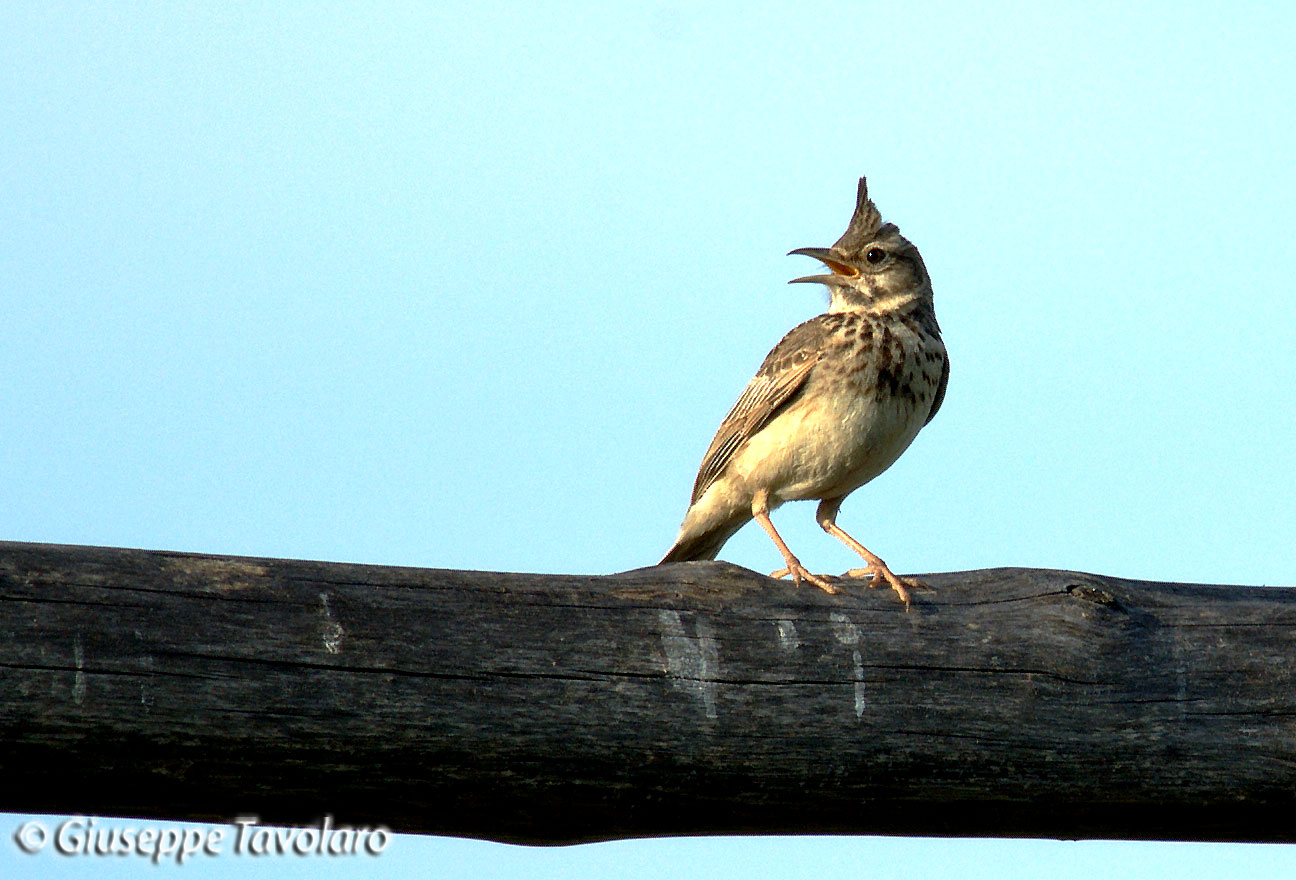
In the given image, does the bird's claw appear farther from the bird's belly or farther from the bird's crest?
the bird's crest

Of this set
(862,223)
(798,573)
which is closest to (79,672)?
(798,573)

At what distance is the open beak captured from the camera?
6793mm

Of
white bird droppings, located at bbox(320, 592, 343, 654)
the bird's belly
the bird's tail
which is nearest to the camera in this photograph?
white bird droppings, located at bbox(320, 592, 343, 654)

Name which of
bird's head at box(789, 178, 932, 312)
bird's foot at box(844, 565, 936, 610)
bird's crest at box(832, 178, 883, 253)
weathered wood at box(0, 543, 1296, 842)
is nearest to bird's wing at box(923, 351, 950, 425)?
bird's head at box(789, 178, 932, 312)

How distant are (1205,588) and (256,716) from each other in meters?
2.70

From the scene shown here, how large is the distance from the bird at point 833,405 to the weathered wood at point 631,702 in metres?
1.94

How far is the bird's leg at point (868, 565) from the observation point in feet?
13.0

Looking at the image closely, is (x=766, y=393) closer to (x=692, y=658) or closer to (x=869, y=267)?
(x=869, y=267)

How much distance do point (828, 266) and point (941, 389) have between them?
0.89 metres

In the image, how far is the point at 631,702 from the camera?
3324 millimetres

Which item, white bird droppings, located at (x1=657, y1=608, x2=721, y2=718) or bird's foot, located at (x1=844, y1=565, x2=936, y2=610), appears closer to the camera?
white bird droppings, located at (x1=657, y1=608, x2=721, y2=718)

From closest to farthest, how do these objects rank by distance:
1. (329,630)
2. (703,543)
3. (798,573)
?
1. (329,630)
2. (798,573)
3. (703,543)

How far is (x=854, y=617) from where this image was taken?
12.1 ft

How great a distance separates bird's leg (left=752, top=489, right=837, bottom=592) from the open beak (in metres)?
1.08
